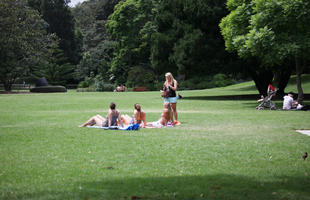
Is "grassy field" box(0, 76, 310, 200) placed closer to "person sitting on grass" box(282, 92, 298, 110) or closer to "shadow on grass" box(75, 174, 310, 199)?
"shadow on grass" box(75, 174, 310, 199)

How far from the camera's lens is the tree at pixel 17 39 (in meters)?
53.3

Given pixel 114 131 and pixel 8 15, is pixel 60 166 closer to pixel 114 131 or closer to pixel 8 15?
pixel 114 131

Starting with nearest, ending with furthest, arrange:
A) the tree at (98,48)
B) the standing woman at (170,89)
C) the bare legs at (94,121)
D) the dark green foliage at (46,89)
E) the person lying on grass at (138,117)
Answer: the person lying on grass at (138,117) < the bare legs at (94,121) < the standing woman at (170,89) < the dark green foliage at (46,89) < the tree at (98,48)

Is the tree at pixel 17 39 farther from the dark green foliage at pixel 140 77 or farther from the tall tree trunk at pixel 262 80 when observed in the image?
the tall tree trunk at pixel 262 80

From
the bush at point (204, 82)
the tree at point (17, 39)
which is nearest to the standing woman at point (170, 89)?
the tree at point (17, 39)

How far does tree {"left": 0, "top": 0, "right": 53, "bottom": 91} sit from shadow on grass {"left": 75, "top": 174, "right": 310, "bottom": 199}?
49.7 meters

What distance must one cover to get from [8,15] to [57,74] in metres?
18.4

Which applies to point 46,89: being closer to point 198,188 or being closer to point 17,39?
point 17,39

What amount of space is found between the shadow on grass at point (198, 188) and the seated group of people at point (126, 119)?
23.3 feet

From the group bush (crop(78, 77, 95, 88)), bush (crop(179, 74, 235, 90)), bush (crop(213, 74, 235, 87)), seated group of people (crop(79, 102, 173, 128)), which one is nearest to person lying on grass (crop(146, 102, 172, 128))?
seated group of people (crop(79, 102, 173, 128))

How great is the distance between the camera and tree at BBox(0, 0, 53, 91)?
2100 inches

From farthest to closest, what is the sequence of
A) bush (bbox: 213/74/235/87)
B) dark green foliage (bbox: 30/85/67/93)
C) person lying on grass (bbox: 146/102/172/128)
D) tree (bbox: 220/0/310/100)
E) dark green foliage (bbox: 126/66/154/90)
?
1. bush (bbox: 213/74/235/87)
2. dark green foliage (bbox: 126/66/154/90)
3. dark green foliage (bbox: 30/85/67/93)
4. tree (bbox: 220/0/310/100)
5. person lying on grass (bbox: 146/102/172/128)

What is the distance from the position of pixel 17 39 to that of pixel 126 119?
4282 centimetres

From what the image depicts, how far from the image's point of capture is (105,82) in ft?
213
